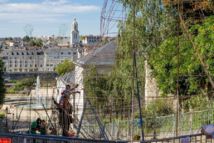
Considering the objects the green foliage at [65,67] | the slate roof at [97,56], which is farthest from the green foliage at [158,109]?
the green foliage at [65,67]

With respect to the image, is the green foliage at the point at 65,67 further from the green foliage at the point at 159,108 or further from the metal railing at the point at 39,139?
the metal railing at the point at 39,139

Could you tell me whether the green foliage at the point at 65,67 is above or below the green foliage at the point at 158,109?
above

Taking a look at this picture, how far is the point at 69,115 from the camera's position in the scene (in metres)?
7.20

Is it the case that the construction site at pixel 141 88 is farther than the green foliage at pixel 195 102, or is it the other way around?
the green foliage at pixel 195 102

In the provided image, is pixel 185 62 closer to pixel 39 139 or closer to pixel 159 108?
pixel 159 108

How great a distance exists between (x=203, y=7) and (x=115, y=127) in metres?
4.48

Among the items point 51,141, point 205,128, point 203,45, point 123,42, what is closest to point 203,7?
point 203,45

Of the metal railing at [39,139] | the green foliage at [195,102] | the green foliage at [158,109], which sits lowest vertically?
the green foliage at [158,109]

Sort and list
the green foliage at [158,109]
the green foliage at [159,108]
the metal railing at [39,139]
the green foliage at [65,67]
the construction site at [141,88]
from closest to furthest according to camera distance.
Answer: the metal railing at [39,139], the construction site at [141,88], the green foliage at [158,109], the green foliage at [159,108], the green foliage at [65,67]

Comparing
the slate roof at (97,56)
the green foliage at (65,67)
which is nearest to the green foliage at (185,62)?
the slate roof at (97,56)

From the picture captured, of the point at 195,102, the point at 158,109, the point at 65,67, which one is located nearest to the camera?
the point at 195,102

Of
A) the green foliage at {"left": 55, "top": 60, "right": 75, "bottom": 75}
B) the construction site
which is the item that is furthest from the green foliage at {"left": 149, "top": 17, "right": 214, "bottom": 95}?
the green foliage at {"left": 55, "top": 60, "right": 75, "bottom": 75}

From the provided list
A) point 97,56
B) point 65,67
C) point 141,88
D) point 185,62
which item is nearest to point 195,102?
point 185,62

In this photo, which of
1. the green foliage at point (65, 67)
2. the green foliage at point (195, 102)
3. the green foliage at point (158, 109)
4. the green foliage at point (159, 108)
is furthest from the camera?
the green foliage at point (65, 67)
